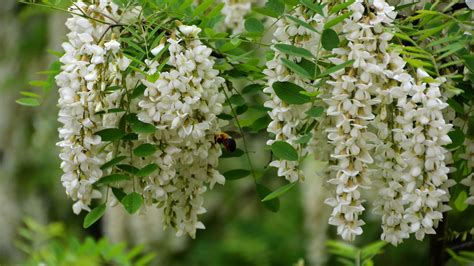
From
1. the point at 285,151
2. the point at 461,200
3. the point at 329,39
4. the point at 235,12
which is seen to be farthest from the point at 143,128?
the point at 235,12

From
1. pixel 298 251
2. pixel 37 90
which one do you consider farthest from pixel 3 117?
pixel 298 251

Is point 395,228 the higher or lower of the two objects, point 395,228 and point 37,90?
the higher

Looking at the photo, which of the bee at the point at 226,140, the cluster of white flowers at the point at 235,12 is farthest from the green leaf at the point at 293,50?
the cluster of white flowers at the point at 235,12

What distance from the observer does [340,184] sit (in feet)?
5.70

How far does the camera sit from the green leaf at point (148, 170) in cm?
192

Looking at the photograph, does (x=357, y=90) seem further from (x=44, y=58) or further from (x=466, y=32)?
(x=44, y=58)

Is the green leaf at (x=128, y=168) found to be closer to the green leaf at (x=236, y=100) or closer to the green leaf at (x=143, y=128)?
the green leaf at (x=143, y=128)

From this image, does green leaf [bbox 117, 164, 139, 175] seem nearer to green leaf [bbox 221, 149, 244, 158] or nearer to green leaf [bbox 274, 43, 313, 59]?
green leaf [bbox 221, 149, 244, 158]

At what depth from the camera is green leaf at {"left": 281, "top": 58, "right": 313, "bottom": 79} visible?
5.82 ft

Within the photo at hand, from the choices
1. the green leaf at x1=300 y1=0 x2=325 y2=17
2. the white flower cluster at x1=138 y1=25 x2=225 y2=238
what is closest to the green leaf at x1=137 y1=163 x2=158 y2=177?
the white flower cluster at x1=138 y1=25 x2=225 y2=238

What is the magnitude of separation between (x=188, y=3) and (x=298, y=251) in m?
3.68

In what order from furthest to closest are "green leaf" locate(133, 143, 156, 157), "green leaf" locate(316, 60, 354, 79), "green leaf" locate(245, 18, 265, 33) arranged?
1. "green leaf" locate(245, 18, 265, 33)
2. "green leaf" locate(133, 143, 156, 157)
3. "green leaf" locate(316, 60, 354, 79)

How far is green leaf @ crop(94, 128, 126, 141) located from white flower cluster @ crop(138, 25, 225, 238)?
0.22 feet

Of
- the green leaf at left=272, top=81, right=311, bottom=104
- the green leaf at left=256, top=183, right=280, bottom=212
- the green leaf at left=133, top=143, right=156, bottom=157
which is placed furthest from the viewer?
the green leaf at left=256, top=183, right=280, bottom=212
